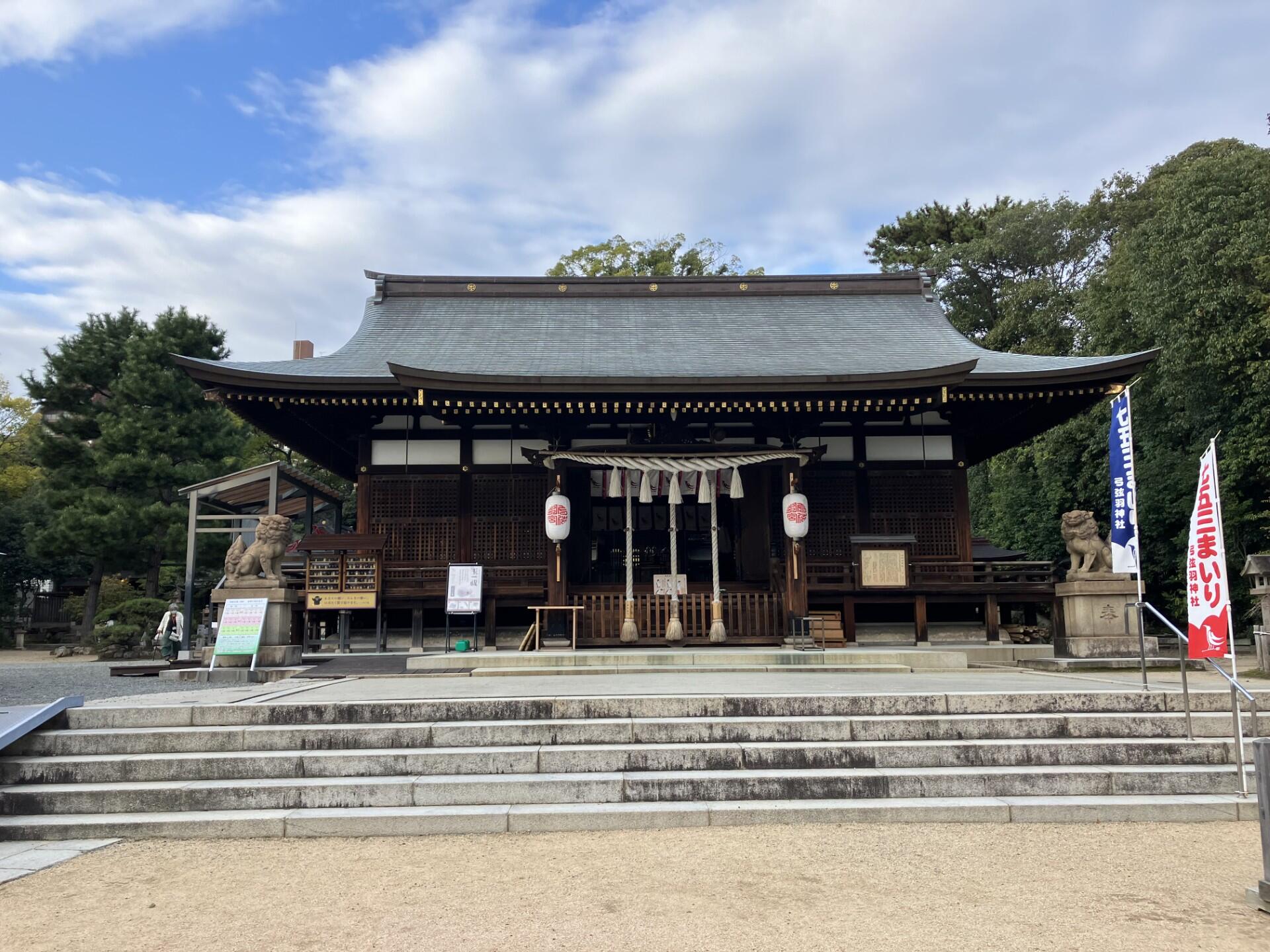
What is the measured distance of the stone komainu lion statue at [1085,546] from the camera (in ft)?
37.4

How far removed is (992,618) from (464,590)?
810cm

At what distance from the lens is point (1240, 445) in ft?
59.0

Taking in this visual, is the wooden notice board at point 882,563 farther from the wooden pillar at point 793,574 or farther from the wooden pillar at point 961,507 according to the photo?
the wooden pillar at point 961,507

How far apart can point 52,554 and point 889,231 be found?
3465cm

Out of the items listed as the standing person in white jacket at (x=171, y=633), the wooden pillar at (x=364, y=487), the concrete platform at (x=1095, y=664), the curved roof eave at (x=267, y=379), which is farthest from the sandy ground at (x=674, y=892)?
the standing person in white jacket at (x=171, y=633)

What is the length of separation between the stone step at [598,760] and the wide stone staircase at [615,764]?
1 cm

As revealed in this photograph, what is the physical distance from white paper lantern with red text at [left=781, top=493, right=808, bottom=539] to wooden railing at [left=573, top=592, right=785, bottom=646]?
3.24 feet

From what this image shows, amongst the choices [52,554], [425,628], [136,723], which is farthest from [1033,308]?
[52,554]

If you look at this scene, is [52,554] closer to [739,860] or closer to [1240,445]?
[739,860]

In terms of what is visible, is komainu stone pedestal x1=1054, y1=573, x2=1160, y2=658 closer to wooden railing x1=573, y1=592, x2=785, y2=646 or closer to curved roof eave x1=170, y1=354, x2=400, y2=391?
wooden railing x1=573, y1=592, x2=785, y2=646

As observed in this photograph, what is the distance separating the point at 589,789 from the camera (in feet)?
18.1

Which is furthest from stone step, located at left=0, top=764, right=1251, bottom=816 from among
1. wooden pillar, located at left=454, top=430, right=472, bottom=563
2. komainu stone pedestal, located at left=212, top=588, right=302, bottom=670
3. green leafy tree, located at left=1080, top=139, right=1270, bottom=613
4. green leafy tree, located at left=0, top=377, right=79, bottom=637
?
green leafy tree, located at left=0, top=377, right=79, bottom=637

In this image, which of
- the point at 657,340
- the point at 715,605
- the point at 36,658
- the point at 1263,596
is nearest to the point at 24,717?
the point at 715,605

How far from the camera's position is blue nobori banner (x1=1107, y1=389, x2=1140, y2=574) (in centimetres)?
902
